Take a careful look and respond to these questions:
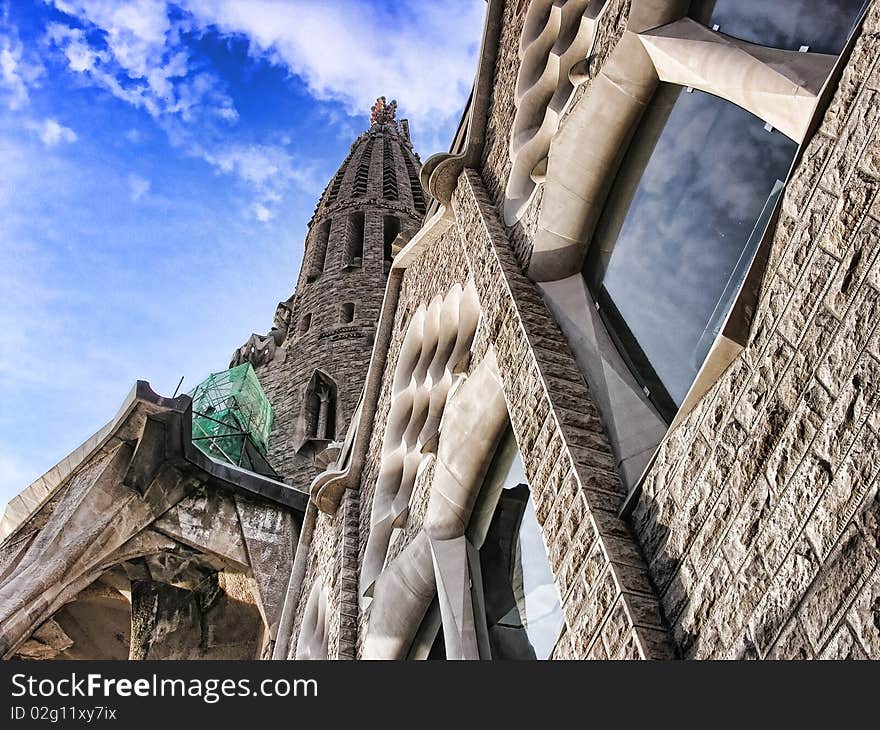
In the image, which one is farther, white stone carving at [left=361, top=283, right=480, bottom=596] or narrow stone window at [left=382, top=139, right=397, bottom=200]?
narrow stone window at [left=382, top=139, right=397, bottom=200]

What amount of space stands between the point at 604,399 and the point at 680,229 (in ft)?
2.65

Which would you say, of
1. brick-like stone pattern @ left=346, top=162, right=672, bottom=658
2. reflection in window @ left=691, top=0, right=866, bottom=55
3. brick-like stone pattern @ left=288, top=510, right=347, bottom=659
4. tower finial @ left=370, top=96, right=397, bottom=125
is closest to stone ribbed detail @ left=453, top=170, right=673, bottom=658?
brick-like stone pattern @ left=346, top=162, right=672, bottom=658

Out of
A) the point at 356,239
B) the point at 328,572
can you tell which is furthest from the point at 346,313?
the point at 328,572

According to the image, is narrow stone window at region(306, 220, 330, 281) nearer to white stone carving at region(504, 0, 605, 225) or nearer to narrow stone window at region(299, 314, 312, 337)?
narrow stone window at region(299, 314, 312, 337)

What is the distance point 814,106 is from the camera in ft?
11.0

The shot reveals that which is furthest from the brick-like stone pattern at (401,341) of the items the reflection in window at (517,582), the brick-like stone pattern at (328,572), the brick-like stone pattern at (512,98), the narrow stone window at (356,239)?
the narrow stone window at (356,239)

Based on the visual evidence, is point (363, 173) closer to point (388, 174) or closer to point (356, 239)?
point (388, 174)

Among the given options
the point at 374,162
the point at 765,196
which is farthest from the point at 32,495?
the point at 374,162

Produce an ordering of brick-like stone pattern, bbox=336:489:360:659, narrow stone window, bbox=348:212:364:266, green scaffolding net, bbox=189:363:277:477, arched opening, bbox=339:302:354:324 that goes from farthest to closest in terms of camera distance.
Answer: narrow stone window, bbox=348:212:364:266 → arched opening, bbox=339:302:354:324 → green scaffolding net, bbox=189:363:277:477 → brick-like stone pattern, bbox=336:489:360:659

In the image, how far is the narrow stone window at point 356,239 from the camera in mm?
24359

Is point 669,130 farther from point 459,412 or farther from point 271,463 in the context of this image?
point 271,463

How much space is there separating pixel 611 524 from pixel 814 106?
60.6 inches

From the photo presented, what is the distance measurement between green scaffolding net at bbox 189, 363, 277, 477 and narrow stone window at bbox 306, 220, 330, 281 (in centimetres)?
545

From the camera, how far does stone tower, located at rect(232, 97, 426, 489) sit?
60.2 feet
